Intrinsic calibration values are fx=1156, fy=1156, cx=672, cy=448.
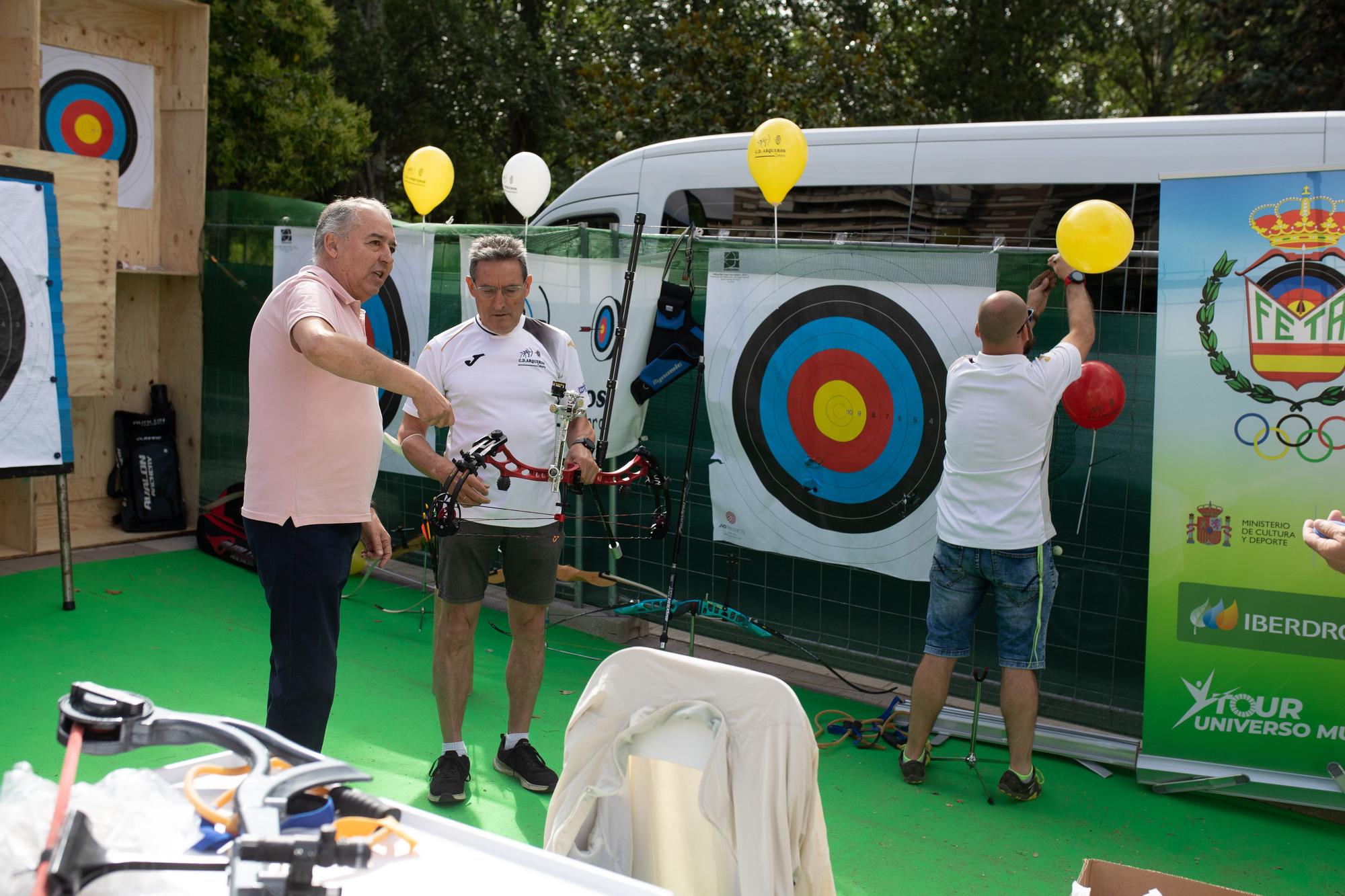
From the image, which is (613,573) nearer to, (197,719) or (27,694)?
(27,694)

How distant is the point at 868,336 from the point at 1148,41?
1791cm

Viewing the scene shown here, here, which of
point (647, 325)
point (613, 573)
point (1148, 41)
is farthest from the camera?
point (1148, 41)

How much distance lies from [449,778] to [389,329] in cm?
327

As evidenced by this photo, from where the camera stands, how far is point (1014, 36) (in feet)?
55.0

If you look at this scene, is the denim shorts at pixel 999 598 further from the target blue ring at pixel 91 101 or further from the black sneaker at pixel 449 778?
the target blue ring at pixel 91 101

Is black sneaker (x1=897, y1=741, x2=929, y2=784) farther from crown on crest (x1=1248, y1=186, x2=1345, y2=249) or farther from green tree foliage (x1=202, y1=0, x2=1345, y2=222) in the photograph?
green tree foliage (x1=202, y1=0, x2=1345, y2=222)

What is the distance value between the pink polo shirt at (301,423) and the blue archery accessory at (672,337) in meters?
2.34

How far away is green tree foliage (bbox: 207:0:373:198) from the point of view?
29.7 feet

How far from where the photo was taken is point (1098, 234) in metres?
3.78

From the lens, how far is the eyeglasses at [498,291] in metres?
3.73

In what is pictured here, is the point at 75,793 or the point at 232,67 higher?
the point at 232,67

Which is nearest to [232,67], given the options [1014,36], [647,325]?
[647,325]

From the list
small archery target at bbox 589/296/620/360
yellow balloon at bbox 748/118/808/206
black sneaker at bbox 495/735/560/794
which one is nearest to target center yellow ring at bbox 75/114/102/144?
small archery target at bbox 589/296/620/360

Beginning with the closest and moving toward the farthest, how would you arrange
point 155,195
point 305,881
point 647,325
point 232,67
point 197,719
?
point 305,881 < point 197,719 < point 647,325 < point 155,195 < point 232,67
